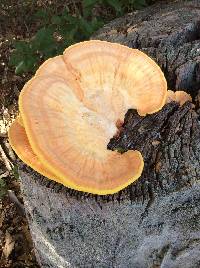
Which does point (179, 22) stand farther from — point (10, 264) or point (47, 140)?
point (10, 264)

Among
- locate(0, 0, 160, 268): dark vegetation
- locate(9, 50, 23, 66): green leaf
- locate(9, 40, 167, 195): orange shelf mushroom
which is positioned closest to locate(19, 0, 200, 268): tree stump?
locate(9, 40, 167, 195): orange shelf mushroom

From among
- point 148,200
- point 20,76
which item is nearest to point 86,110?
point 148,200

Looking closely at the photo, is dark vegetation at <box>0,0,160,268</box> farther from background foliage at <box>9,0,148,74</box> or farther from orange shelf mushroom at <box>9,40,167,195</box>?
orange shelf mushroom at <box>9,40,167,195</box>

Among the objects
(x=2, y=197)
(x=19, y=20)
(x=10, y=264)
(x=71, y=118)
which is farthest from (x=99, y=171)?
(x=19, y=20)

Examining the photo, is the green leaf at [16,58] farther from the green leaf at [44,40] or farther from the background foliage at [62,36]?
the green leaf at [44,40]

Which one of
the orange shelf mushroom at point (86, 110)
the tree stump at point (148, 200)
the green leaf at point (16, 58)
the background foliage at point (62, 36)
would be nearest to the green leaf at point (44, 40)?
the background foliage at point (62, 36)

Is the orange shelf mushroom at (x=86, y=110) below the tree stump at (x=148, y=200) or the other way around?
the other way around
